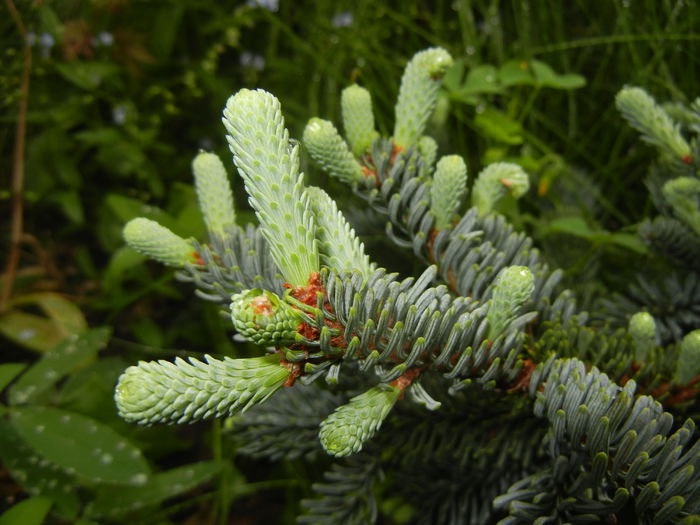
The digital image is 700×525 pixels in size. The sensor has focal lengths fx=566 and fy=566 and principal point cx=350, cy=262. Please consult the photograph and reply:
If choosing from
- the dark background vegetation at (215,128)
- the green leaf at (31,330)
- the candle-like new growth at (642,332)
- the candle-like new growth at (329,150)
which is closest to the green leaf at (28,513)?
the dark background vegetation at (215,128)

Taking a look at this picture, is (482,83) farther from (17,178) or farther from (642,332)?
(17,178)

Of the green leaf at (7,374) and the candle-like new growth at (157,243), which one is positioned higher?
the candle-like new growth at (157,243)

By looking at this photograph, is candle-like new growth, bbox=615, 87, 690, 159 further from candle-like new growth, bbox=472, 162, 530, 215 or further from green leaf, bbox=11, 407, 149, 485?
green leaf, bbox=11, 407, 149, 485

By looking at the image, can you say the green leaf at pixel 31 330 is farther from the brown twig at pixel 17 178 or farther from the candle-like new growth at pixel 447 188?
the candle-like new growth at pixel 447 188

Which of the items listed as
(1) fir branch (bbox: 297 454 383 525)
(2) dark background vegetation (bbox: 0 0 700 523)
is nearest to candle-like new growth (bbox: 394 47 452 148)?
(2) dark background vegetation (bbox: 0 0 700 523)

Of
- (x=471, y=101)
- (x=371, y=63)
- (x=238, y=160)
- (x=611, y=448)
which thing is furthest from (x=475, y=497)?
(x=371, y=63)

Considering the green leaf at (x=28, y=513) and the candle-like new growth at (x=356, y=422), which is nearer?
the candle-like new growth at (x=356, y=422)

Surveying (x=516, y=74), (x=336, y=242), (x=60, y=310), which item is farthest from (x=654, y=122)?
(x=60, y=310)
